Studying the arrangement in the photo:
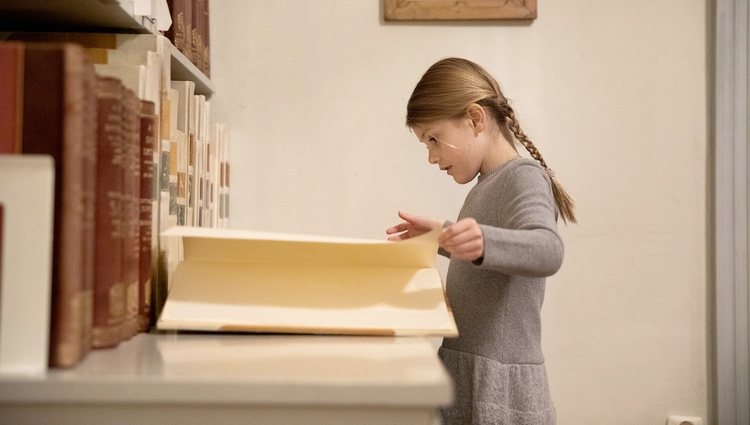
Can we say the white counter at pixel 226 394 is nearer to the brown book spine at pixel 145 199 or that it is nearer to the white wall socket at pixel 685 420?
the brown book spine at pixel 145 199

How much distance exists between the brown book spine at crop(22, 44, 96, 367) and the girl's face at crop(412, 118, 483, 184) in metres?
0.75

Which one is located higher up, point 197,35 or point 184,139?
point 197,35

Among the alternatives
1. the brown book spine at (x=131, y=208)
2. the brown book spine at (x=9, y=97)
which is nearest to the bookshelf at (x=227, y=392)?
the brown book spine at (x=131, y=208)

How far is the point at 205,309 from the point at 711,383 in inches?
53.0

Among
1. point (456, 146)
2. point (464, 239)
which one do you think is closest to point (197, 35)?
point (456, 146)

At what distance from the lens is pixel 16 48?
605 mm

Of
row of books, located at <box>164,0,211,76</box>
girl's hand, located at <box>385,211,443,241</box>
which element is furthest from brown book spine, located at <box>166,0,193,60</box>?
girl's hand, located at <box>385,211,443,241</box>

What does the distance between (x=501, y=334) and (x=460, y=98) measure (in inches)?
17.0

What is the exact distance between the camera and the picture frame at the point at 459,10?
1.61 metres

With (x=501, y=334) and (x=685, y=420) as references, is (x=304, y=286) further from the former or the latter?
(x=685, y=420)

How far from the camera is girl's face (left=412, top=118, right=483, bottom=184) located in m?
1.25

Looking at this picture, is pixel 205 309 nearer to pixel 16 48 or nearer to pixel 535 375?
pixel 16 48

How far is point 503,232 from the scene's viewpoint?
34.8 inches

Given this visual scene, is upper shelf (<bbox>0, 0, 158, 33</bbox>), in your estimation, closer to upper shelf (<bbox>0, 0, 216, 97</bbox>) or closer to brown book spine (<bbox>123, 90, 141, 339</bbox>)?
upper shelf (<bbox>0, 0, 216, 97</bbox>)
